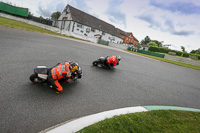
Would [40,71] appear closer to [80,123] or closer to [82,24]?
[80,123]

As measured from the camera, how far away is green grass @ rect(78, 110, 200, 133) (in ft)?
7.79

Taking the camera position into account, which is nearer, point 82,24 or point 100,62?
point 100,62

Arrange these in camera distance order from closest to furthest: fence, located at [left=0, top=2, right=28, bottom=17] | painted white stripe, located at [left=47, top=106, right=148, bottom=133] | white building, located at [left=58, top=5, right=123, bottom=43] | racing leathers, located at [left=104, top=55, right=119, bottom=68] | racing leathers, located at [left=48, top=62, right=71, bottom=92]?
painted white stripe, located at [left=47, top=106, right=148, bottom=133], racing leathers, located at [left=48, top=62, right=71, bottom=92], racing leathers, located at [left=104, top=55, right=119, bottom=68], white building, located at [left=58, top=5, right=123, bottom=43], fence, located at [left=0, top=2, right=28, bottom=17]

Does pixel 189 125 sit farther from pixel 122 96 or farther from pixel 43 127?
pixel 43 127

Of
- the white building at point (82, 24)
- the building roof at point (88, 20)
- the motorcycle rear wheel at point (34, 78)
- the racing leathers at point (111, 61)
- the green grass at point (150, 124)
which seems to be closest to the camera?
the green grass at point (150, 124)

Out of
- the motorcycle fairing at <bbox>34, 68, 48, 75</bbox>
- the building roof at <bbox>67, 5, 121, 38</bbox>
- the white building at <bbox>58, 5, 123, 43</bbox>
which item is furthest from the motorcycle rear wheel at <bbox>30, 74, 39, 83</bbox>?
the building roof at <bbox>67, 5, 121, 38</bbox>

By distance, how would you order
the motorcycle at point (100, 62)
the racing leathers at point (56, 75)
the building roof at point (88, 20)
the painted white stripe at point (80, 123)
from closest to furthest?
the painted white stripe at point (80, 123), the racing leathers at point (56, 75), the motorcycle at point (100, 62), the building roof at point (88, 20)

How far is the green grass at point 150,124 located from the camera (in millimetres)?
2373

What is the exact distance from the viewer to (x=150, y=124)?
271cm

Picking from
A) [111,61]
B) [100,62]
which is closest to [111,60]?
[111,61]

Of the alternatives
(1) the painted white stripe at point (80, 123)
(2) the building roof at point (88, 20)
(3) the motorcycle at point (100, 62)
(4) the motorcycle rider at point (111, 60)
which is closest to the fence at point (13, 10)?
(2) the building roof at point (88, 20)

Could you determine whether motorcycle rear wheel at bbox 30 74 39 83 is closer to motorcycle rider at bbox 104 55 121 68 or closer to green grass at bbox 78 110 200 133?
green grass at bbox 78 110 200 133

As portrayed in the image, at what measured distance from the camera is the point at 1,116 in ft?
8.13

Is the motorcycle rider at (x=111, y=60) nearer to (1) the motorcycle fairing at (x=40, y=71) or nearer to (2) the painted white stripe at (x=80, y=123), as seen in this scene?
(1) the motorcycle fairing at (x=40, y=71)
